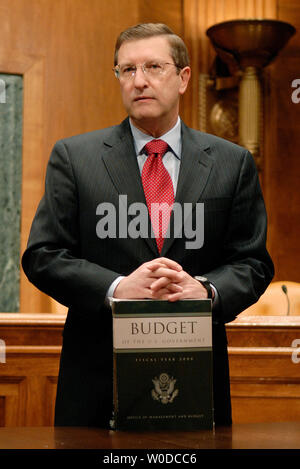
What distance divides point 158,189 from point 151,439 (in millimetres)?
613

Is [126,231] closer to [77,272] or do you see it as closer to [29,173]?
[77,272]

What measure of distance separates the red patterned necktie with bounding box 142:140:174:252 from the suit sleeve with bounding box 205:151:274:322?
147 millimetres

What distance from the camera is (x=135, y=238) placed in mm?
1783

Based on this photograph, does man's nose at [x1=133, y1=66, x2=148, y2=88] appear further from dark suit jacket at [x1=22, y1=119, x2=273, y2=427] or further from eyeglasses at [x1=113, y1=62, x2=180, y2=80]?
dark suit jacket at [x1=22, y1=119, x2=273, y2=427]

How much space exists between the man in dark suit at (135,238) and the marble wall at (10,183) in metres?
2.83

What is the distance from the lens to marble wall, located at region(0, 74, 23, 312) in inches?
183

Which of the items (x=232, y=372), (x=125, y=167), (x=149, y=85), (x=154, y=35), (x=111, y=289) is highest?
(x=154, y=35)

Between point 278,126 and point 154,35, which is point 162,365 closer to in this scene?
point 154,35

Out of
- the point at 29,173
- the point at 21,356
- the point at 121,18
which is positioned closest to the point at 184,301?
the point at 21,356
